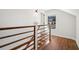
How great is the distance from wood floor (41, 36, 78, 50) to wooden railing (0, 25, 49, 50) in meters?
0.07

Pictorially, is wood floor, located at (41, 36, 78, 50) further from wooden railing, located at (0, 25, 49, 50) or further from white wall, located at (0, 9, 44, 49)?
white wall, located at (0, 9, 44, 49)

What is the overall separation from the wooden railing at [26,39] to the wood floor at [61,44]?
0.07 metres

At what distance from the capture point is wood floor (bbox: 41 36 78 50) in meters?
0.90

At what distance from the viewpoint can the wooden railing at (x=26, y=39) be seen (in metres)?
0.88

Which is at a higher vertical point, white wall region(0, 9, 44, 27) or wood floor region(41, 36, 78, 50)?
white wall region(0, 9, 44, 27)

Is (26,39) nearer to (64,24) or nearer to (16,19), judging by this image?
(16,19)

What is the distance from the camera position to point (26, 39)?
36.4 inches

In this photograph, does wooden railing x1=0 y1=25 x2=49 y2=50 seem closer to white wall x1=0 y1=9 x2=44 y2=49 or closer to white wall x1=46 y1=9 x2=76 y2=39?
white wall x1=0 y1=9 x2=44 y2=49

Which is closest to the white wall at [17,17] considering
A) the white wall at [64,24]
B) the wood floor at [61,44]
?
the white wall at [64,24]

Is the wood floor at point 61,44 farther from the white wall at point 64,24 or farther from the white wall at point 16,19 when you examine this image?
the white wall at point 16,19

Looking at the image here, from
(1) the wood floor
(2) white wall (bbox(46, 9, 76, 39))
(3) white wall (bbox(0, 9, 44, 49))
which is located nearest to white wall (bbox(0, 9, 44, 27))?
(3) white wall (bbox(0, 9, 44, 49))

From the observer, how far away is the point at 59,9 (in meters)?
0.92
